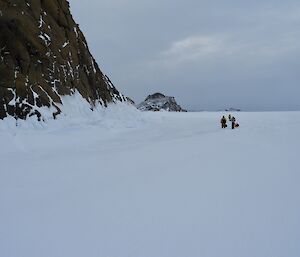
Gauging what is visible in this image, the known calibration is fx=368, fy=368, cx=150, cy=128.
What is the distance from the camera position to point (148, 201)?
19.4 ft

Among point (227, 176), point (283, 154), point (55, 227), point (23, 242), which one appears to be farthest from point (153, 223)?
point (283, 154)

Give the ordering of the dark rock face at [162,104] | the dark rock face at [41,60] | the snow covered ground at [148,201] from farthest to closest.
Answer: the dark rock face at [162,104] < the dark rock face at [41,60] < the snow covered ground at [148,201]

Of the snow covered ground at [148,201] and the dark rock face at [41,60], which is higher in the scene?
the dark rock face at [41,60]

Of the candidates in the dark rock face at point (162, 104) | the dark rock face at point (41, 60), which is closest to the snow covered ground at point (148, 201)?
the dark rock face at point (41, 60)

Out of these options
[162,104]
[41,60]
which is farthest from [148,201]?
[162,104]

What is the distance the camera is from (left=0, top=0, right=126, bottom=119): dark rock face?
47.1 feet

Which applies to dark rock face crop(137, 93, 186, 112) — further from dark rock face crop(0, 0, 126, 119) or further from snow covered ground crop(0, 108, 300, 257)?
snow covered ground crop(0, 108, 300, 257)

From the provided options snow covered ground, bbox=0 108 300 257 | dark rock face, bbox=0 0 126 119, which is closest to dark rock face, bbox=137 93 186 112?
dark rock face, bbox=0 0 126 119

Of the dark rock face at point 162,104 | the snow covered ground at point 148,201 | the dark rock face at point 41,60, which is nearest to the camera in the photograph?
the snow covered ground at point 148,201

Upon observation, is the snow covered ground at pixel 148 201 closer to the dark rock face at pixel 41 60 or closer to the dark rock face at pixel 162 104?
the dark rock face at pixel 41 60

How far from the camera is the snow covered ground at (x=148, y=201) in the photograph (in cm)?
437

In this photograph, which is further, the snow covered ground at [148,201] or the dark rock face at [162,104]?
the dark rock face at [162,104]

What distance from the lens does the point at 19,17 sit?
16.4 meters

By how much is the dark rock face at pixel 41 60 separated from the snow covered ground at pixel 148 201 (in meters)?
2.95
